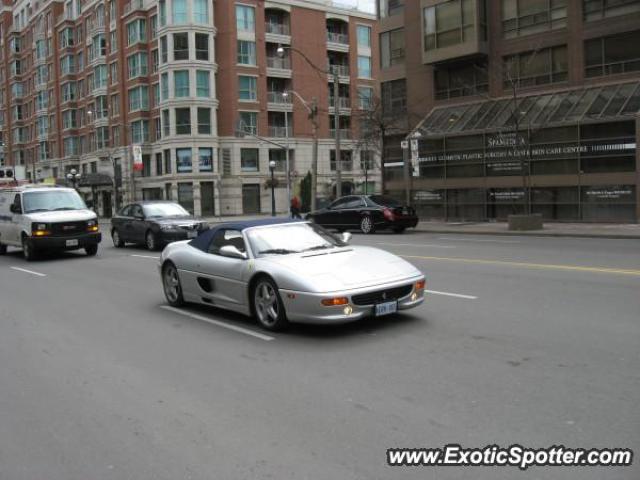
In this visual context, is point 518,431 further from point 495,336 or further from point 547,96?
point 547,96

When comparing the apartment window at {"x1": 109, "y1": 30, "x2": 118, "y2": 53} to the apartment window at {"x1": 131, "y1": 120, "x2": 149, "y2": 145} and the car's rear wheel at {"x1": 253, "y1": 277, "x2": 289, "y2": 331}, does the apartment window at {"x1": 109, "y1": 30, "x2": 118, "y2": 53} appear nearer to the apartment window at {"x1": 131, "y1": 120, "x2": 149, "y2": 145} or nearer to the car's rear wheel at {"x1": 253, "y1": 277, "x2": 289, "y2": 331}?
the apartment window at {"x1": 131, "y1": 120, "x2": 149, "y2": 145}

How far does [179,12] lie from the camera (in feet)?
191

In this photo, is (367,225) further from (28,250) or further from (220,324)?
(220,324)

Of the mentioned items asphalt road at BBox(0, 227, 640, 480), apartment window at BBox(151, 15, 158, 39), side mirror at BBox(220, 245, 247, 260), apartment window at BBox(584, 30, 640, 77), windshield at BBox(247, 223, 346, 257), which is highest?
apartment window at BBox(151, 15, 158, 39)

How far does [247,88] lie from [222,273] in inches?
2147

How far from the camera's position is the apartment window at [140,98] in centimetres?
6345

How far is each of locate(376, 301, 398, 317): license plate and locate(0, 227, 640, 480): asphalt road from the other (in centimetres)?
25

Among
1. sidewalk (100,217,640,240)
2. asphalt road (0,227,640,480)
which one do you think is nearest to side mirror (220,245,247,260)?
asphalt road (0,227,640,480)

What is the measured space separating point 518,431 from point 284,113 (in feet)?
201

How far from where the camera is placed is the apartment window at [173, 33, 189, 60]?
5838cm

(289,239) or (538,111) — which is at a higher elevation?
(538,111)

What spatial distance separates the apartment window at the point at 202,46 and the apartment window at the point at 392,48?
2433cm

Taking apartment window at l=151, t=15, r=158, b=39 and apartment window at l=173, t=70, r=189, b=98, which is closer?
apartment window at l=173, t=70, r=189, b=98

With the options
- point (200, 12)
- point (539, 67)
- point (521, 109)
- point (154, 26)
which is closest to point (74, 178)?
point (154, 26)
